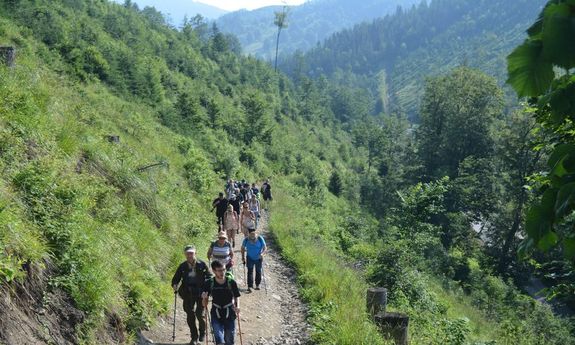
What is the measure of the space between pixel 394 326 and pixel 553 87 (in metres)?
6.71

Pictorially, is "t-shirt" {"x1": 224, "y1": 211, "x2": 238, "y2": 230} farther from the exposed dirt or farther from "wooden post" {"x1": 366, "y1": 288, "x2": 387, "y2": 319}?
the exposed dirt

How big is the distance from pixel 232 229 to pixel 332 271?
3.47 metres

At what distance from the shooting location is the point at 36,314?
5.92 meters

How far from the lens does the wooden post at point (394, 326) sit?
7.99 meters

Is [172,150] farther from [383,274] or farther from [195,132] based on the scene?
[383,274]

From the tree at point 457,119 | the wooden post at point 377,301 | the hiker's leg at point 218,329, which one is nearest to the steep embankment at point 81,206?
the hiker's leg at point 218,329

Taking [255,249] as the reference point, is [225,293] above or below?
above

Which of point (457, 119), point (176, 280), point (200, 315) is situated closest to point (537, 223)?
point (176, 280)

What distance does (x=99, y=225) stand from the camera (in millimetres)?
9102

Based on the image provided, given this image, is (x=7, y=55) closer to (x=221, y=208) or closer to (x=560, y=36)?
(x=221, y=208)

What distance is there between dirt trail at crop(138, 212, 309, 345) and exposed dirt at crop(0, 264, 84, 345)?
1.63 meters

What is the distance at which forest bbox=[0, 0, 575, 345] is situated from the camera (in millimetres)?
5867

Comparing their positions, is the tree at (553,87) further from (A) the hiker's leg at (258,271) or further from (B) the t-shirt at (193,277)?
(A) the hiker's leg at (258,271)

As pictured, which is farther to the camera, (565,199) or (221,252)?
(221,252)
